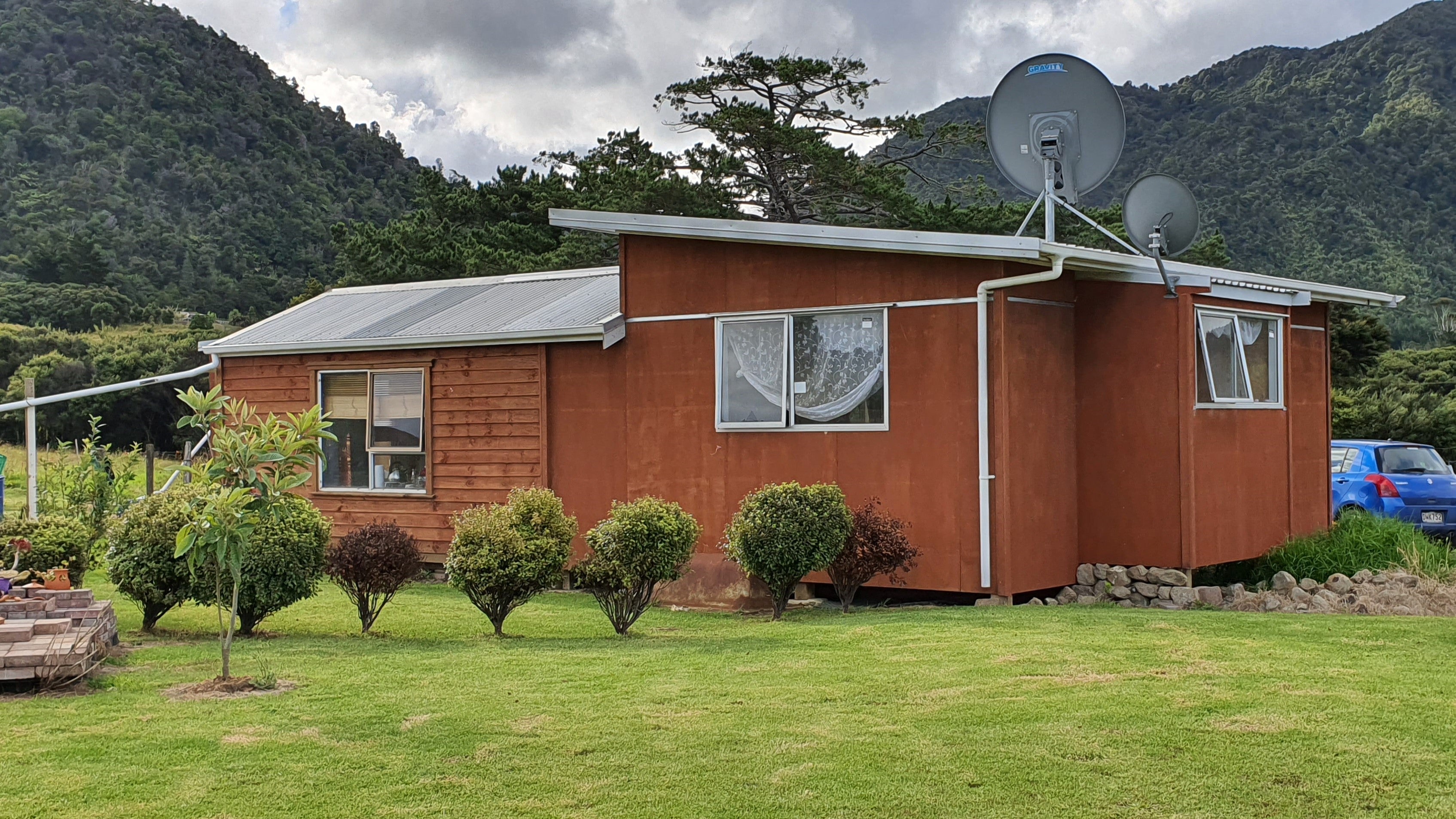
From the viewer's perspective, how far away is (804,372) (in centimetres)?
1164

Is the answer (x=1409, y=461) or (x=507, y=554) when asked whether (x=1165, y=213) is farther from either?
(x=1409, y=461)

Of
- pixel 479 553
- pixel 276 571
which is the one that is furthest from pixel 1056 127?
pixel 276 571

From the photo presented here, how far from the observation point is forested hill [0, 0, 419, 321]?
51312 millimetres

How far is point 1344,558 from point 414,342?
9922 mm

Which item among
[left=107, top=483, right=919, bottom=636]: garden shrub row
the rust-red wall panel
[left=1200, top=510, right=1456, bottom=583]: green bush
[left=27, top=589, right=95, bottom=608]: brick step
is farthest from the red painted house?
[left=27, top=589, right=95, bottom=608]: brick step

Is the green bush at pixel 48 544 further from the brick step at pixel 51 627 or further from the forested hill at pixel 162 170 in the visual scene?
the forested hill at pixel 162 170

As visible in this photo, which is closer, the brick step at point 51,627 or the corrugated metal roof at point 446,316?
the brick step at point 51,627

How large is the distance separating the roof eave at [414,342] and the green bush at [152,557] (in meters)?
4.51

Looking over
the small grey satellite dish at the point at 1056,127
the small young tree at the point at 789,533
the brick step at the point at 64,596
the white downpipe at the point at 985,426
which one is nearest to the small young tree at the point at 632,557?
the small young tree at the point at 789,533

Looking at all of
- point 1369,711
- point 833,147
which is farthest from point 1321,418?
point 833,147

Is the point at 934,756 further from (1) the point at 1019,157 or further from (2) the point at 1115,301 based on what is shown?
(1) the point at 1019,157

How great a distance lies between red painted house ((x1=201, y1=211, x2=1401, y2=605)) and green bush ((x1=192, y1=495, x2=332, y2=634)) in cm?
363

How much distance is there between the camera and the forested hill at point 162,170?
5131 centimetres

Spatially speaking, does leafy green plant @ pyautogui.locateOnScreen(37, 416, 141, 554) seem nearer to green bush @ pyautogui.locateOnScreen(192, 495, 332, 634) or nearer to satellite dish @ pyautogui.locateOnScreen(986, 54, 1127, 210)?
green bush @ pyautogui.locateOnScreen(192, 495, 332, 634)
